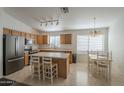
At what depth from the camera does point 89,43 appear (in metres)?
6.72

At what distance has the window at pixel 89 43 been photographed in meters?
6.54

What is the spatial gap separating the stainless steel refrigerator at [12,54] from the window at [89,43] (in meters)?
3.87

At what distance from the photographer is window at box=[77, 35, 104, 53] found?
654 cm

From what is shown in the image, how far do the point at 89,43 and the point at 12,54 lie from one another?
4.78 metres

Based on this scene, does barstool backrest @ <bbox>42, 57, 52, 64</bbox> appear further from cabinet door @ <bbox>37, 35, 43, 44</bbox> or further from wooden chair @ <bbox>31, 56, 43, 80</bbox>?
→ cabinet door @ <bbox>37, 35, 43, 44</bbox>

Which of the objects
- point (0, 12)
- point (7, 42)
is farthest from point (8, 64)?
point (0, 12)

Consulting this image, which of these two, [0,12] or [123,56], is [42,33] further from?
[123,56]

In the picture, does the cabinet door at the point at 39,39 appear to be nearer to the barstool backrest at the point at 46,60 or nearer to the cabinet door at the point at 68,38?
the cabinet door at the point at 68,38

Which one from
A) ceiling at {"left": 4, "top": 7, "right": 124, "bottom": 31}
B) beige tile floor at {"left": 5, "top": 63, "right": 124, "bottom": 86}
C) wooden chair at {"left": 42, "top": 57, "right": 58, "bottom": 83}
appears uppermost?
ceiling at {"left": 4, "top": 7, "right": 124, "bottom": 31}

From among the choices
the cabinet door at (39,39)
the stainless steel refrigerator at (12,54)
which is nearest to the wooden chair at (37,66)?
the stainless steel refrigerator at (12,54)

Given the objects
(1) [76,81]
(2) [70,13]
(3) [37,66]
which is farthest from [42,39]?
(1) [76,81]

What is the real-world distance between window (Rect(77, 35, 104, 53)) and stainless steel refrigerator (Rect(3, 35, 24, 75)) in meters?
3.87

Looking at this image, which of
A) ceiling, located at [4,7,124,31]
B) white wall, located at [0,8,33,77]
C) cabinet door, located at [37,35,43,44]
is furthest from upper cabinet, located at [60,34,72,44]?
white wall, located at [0,8,33,77]

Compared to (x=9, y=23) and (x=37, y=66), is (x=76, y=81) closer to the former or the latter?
(x=37, y=66)
